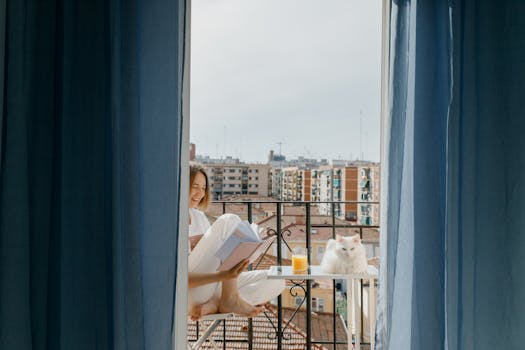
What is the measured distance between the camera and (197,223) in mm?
2199

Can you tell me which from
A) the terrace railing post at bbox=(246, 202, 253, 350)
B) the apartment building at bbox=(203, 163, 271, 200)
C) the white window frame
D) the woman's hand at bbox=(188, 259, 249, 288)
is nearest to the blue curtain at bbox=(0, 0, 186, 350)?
the white window frame

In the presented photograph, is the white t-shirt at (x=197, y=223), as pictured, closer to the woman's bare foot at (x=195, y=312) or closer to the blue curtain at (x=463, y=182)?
the woman's bare foot at (x=195, y=312)

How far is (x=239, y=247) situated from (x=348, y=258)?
60 cm

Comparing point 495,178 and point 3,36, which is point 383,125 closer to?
point 495,178

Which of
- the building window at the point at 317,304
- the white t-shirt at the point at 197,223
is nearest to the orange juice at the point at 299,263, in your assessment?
the white t-shirt at the point at 197,223

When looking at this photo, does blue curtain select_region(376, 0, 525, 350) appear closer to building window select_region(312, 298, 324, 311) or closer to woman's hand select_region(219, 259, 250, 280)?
woman's hand select_region(219, 259, 250, 280)

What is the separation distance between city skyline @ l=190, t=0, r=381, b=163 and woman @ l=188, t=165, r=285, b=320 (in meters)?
0.31

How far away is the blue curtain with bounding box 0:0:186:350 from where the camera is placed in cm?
128

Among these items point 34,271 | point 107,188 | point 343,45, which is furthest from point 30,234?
point 343,45

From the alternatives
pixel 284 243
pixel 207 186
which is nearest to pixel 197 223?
Answer: pixel 207 186

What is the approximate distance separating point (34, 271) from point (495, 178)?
167cm

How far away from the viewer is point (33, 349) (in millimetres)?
1288

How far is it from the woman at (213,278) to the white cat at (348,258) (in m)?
0.40

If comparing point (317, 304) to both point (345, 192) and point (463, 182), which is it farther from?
point (463, 182)
